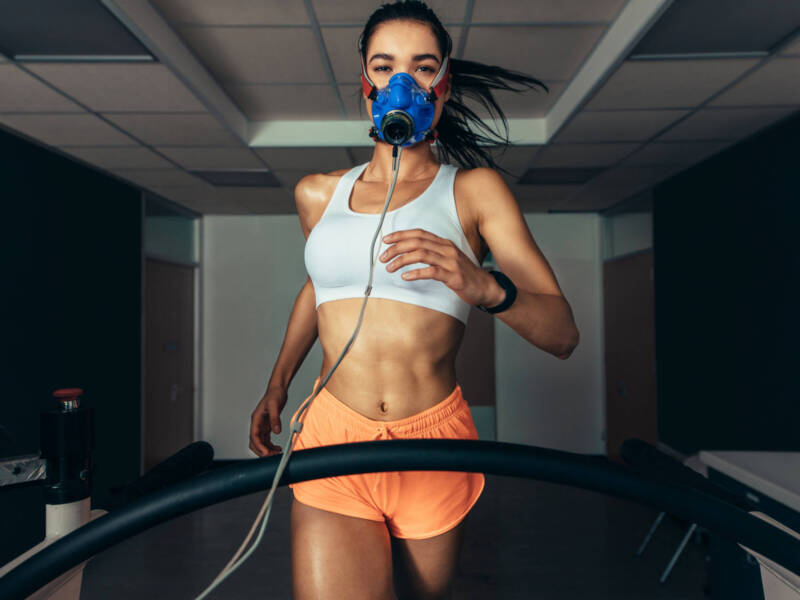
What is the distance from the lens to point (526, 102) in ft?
10.9

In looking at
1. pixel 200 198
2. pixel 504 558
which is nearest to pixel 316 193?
pixel 504 558

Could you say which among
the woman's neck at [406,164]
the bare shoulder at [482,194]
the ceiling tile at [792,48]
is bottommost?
the bare shoulder at [482,194]

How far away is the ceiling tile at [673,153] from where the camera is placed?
3525mm

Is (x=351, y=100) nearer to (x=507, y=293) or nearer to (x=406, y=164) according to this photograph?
(x=406, y=164)

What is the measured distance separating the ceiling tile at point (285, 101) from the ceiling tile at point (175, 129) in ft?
0.70

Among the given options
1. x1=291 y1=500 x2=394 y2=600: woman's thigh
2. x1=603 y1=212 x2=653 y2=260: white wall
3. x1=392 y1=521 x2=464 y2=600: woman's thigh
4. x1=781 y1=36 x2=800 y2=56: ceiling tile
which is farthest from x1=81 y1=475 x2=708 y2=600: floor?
x1=781 y1=36 x2=800 y2=56: ceiling tile

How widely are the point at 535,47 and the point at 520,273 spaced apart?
2218 millimetres

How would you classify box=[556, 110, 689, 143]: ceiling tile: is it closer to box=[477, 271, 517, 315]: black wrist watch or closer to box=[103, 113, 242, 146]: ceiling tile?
box=[103, 113, 242, 146]: ceiling tile

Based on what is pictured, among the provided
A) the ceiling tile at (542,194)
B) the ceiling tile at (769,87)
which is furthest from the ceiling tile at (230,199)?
the ceiling tile at (769,87)

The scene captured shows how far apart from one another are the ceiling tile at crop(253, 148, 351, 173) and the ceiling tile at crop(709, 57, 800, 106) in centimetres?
229

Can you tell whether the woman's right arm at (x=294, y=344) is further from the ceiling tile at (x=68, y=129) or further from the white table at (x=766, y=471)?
the ceiling tile at (x=68, y=129)

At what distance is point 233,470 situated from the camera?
0.49 meters

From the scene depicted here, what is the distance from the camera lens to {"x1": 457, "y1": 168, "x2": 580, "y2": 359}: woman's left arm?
70cm

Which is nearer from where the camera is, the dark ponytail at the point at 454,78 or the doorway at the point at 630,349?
the dark ponytail at the point at 454,78
